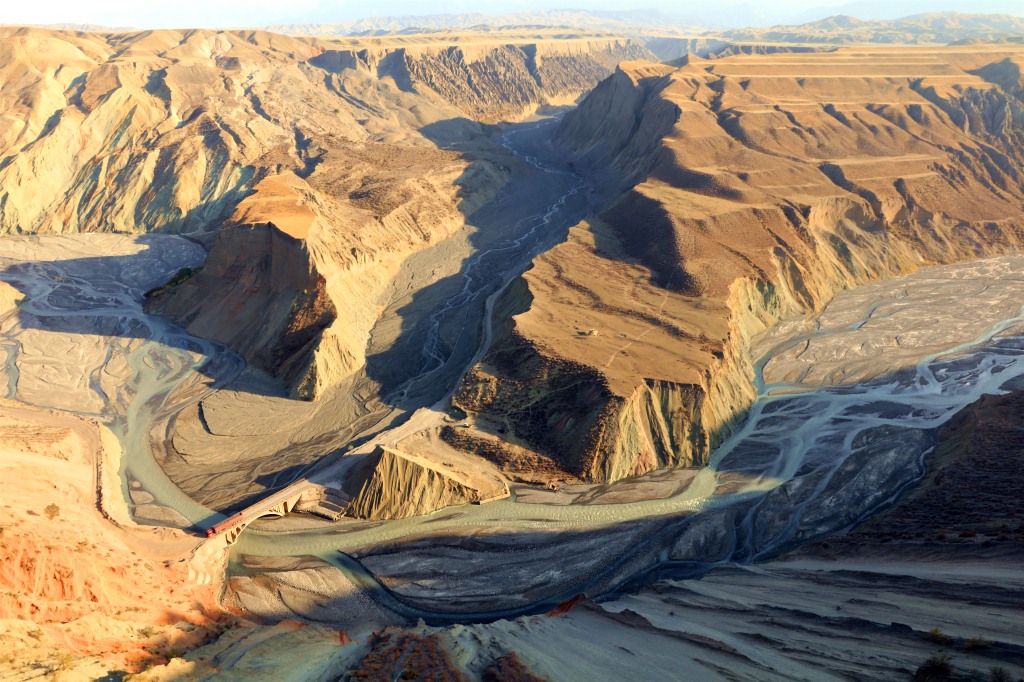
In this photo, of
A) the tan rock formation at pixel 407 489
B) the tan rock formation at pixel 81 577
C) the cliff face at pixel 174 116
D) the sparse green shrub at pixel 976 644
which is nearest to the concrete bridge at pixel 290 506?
the tan rock formation at pixel 407 489

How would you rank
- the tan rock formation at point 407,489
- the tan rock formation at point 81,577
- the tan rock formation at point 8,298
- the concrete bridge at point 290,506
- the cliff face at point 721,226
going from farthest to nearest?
the tan rock formation at point 8,298 < the cliff face at point 721,226 < the tan rock formation at point 407,489 < the concrete bridge at point 290,506 < the tan rock formation at point 81,577

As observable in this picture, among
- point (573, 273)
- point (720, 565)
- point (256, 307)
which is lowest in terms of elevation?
point (720, 565)

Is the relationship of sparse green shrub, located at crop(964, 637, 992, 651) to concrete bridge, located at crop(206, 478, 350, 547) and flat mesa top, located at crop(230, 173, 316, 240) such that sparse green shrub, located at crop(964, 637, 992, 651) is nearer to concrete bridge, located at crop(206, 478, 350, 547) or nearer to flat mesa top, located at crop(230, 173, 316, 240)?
concrete bridge, located at crop(206, 478, 350, 547)

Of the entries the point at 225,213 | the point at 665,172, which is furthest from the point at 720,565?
the point at 225,213

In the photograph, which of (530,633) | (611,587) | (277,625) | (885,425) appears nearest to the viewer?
(530,633)

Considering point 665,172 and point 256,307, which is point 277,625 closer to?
point 256,307

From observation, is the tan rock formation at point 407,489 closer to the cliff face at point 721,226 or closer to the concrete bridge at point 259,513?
the concrete bridge at point 259,513

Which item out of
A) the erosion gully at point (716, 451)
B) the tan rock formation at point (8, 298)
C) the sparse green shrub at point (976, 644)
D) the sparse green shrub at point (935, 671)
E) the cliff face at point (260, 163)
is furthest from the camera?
the tan rock formation at point (8, 298)
